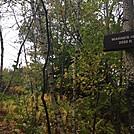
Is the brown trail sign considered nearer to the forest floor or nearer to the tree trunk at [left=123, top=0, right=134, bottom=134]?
the tree trunk at [left=123, top=0, right=134, bottom=134]

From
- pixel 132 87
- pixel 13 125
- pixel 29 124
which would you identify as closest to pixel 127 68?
pixel 132 87

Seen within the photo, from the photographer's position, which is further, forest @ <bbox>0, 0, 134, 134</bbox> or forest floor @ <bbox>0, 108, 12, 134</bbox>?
forest floor @ <bbox>0, 108, 12, 134</bbox>

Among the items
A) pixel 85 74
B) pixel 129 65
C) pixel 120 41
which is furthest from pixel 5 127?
pixel 120 41

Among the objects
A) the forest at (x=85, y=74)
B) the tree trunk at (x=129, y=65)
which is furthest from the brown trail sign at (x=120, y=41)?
the forest at (x=85, y=74)

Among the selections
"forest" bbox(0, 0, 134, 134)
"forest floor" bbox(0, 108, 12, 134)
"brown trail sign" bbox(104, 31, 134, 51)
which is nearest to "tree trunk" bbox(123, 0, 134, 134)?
"brown trail sign" bbox(104, 31, 134, 51)

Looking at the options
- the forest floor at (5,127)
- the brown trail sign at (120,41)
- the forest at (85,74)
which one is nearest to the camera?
the brown trail sign at (120,41)

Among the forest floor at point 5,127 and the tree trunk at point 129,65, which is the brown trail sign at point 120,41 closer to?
the tree trunk at point 129,65

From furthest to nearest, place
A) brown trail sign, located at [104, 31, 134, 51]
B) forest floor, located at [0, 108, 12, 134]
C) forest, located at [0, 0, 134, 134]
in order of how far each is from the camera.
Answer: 1. forest floor, located at [0, 108, 12, 134]
2. forest, located at [0, 0, 134, 134]
3. brown trail sign, located at [104, 31, 134, 51]

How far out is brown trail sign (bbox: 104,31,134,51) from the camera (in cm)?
374

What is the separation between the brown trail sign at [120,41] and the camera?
374cm

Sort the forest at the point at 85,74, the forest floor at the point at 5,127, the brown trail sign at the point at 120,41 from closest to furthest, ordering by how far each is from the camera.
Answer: the brown trail sign at the point at 120,41, the forest at the point at 85,74, the forest floor at the point at 5,127

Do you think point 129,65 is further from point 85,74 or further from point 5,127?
point 5,127

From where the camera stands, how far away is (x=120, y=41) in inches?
150

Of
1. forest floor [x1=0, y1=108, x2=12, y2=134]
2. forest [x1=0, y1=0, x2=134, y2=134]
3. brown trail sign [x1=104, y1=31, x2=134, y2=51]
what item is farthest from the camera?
forest floor [x1=0, y1=108, x2=12, y2=134]
